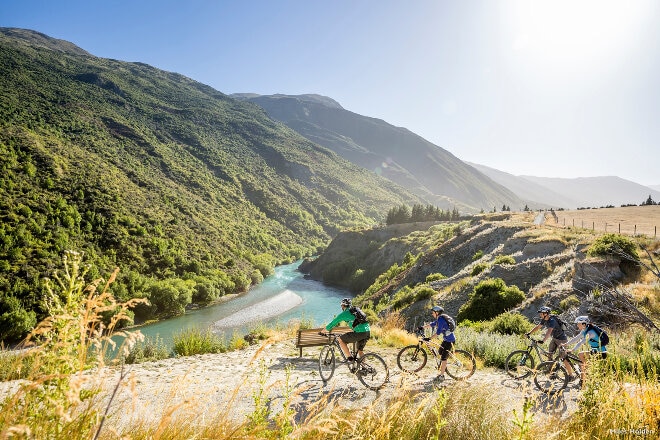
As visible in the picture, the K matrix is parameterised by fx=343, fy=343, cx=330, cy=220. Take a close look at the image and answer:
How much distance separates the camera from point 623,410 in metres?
3.70

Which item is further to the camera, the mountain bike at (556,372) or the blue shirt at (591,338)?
the mountain bike at (556,372)

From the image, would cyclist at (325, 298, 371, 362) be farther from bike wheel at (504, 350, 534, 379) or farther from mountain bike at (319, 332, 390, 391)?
bike wheel at (504, 350, 534, 379)

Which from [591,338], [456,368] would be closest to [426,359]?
[456,368]

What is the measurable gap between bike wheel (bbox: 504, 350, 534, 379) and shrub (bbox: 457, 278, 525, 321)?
10.3 m

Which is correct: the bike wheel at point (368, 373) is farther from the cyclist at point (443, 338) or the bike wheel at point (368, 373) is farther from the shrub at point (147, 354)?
the shrub at point (147, 354)

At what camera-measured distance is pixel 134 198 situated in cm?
7125

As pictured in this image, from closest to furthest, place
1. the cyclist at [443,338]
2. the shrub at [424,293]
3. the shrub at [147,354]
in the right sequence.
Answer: the cyclist at [443,338], the shrub at [147,354], the shrub at [424,293]

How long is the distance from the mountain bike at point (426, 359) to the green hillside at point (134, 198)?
848cm

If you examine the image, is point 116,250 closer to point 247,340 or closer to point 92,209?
point 92,209

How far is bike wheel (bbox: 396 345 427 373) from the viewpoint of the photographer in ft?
31.0

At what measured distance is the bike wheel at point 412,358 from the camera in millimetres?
9461

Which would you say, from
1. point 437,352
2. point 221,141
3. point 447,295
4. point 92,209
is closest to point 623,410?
point 437,352

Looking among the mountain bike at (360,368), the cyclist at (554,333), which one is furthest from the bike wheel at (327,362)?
the cyclist at (554,333)

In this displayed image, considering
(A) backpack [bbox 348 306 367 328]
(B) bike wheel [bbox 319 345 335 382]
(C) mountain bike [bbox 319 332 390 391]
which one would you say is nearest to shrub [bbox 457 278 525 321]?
(C) mountain bike [bbox 319 332 390 391]
